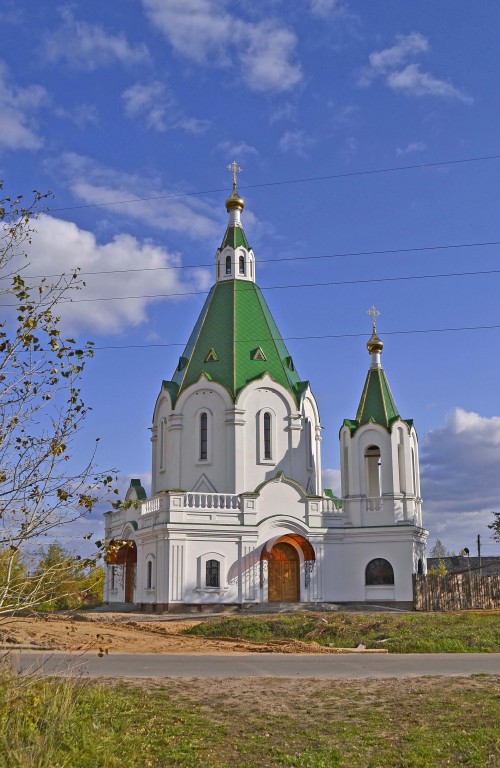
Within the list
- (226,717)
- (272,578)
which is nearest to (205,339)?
(272,578)

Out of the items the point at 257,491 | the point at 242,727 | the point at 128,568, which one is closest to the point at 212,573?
the point at 257,491

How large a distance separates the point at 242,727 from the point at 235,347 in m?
28.7

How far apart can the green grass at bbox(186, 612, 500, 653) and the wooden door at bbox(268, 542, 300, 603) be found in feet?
34.9

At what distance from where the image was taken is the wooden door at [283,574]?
32.9m

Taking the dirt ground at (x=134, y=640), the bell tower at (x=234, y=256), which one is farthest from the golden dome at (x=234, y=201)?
the dirt ground at (x=134, y=640)

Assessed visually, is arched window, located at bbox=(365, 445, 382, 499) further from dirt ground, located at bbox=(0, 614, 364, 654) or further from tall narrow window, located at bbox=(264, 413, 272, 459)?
dirt ground, located at bbox=(0, 614, 364, 654)

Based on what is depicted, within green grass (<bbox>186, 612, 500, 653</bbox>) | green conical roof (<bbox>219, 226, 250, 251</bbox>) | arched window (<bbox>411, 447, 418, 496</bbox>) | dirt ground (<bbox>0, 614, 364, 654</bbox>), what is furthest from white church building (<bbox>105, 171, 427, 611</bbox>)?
green grass (<bbox>186, 612, 500, 653</bbox>)

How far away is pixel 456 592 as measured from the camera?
103 ft

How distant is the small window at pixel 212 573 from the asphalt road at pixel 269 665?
15.6m

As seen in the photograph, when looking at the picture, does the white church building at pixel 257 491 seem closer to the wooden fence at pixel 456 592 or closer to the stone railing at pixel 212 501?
the stone railing at pixel 212 501

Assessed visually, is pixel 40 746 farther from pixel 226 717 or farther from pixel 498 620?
pixel 498 620

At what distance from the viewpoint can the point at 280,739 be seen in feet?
26.9

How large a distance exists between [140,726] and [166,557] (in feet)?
77.0

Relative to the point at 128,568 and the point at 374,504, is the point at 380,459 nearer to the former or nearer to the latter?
the point at 374,504
